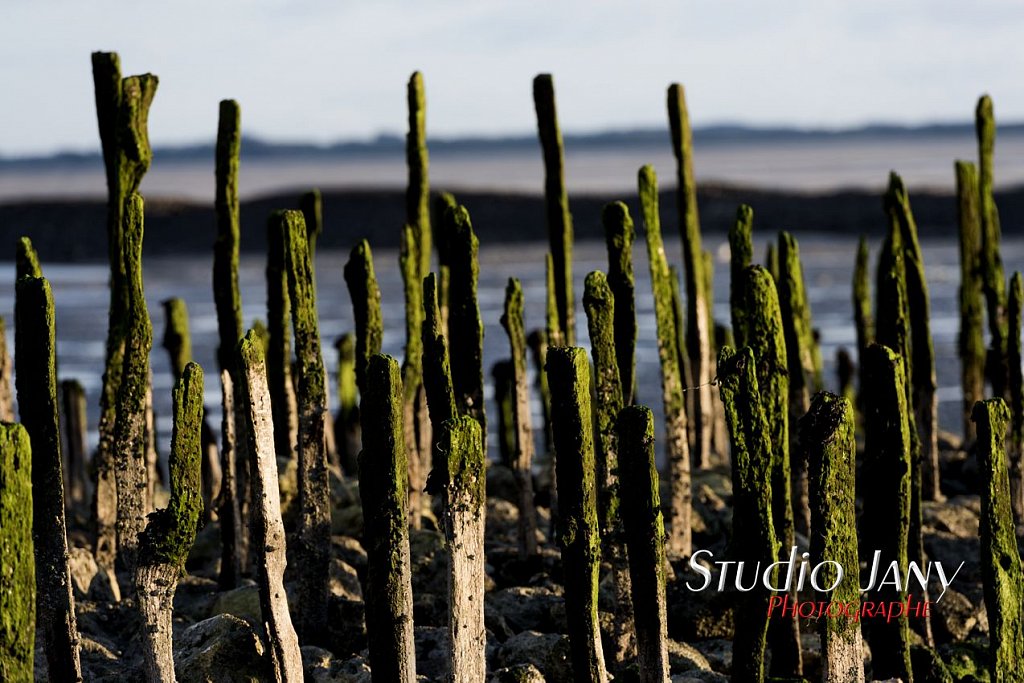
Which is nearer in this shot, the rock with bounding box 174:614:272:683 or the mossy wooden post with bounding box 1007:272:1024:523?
the rock with bounding box 174:614:272:683

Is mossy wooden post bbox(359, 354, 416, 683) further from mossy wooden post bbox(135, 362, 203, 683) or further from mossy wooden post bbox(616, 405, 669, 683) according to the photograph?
mossy wooden post bbox(616, 405, 669, 683)

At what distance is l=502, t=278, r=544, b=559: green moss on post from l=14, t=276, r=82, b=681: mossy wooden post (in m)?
2.68

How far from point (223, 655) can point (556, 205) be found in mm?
3811

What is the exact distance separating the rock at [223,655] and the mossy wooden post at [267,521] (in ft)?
0.89

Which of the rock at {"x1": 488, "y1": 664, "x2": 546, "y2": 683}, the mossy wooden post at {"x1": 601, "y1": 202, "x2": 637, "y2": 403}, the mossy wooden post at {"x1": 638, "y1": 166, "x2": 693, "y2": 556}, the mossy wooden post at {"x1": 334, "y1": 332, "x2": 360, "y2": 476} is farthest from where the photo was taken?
the mossy wooden post at {"x1": 334, "y1": 332, "x2": 360, "y2": 476}

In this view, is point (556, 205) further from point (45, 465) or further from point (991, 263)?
point (45, 465)

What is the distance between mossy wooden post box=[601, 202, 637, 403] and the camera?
6820 millimetres

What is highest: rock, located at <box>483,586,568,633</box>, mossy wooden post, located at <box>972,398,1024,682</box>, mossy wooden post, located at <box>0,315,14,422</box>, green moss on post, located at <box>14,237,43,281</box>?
green moss on post, located at <box>14,237,43,281</box>

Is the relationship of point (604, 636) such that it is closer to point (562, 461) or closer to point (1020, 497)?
point (562, 461)

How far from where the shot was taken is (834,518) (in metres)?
5.29

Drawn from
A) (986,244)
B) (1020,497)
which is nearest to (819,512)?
(1020,497)

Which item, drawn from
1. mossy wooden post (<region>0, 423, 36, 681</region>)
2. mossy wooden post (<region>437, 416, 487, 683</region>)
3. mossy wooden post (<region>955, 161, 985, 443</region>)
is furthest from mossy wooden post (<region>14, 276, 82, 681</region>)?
mossy wooden post (<region>955, 161, 985, 443</region>)

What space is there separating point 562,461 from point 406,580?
76cm

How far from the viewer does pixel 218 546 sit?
8.05 meters
